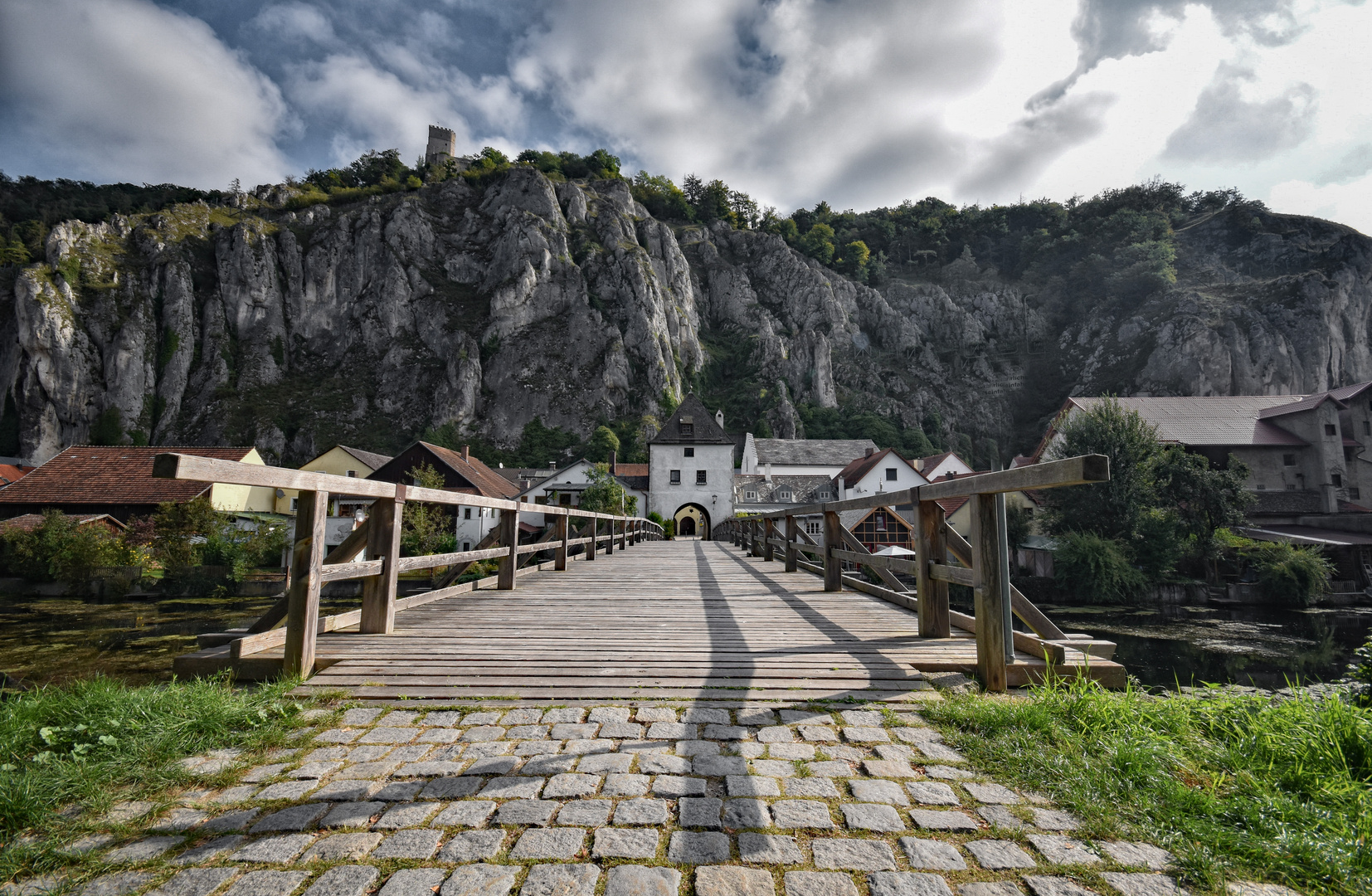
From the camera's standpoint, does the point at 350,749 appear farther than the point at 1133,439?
No

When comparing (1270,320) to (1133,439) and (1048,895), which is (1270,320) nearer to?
(1133,439)

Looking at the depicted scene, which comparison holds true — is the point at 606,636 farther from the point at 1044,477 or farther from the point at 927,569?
the point at 1044,477

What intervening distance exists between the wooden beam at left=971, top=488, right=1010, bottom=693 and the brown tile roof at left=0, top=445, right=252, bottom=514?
1244 inches

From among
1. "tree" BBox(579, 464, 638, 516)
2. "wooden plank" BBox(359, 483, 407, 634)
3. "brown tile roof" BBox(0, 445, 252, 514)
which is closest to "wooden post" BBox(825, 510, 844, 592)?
"wooden plank" BBox(359, 483, 407, 634)

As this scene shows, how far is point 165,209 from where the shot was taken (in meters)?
64.4

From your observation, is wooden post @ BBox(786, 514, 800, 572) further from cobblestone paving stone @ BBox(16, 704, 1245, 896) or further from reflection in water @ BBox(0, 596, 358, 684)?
reflection in water @ BBox(0, 596, 358, 684)

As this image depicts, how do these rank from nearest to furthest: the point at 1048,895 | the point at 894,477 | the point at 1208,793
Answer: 1. the point at 1048,895
2. the point at 1208,793
3. the point at 894,477

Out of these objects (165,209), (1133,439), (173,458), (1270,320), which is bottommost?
(173,458)

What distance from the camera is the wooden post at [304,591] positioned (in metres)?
3.03

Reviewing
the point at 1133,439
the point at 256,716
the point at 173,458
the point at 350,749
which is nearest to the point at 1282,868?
Answer: the point at 350,749

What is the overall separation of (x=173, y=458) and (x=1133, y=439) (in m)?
34.3

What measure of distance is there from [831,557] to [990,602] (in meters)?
3.57

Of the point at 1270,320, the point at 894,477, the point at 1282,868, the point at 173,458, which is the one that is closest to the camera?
the point at 1282,868

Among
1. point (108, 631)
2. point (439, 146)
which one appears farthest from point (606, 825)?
point (439, 146)
